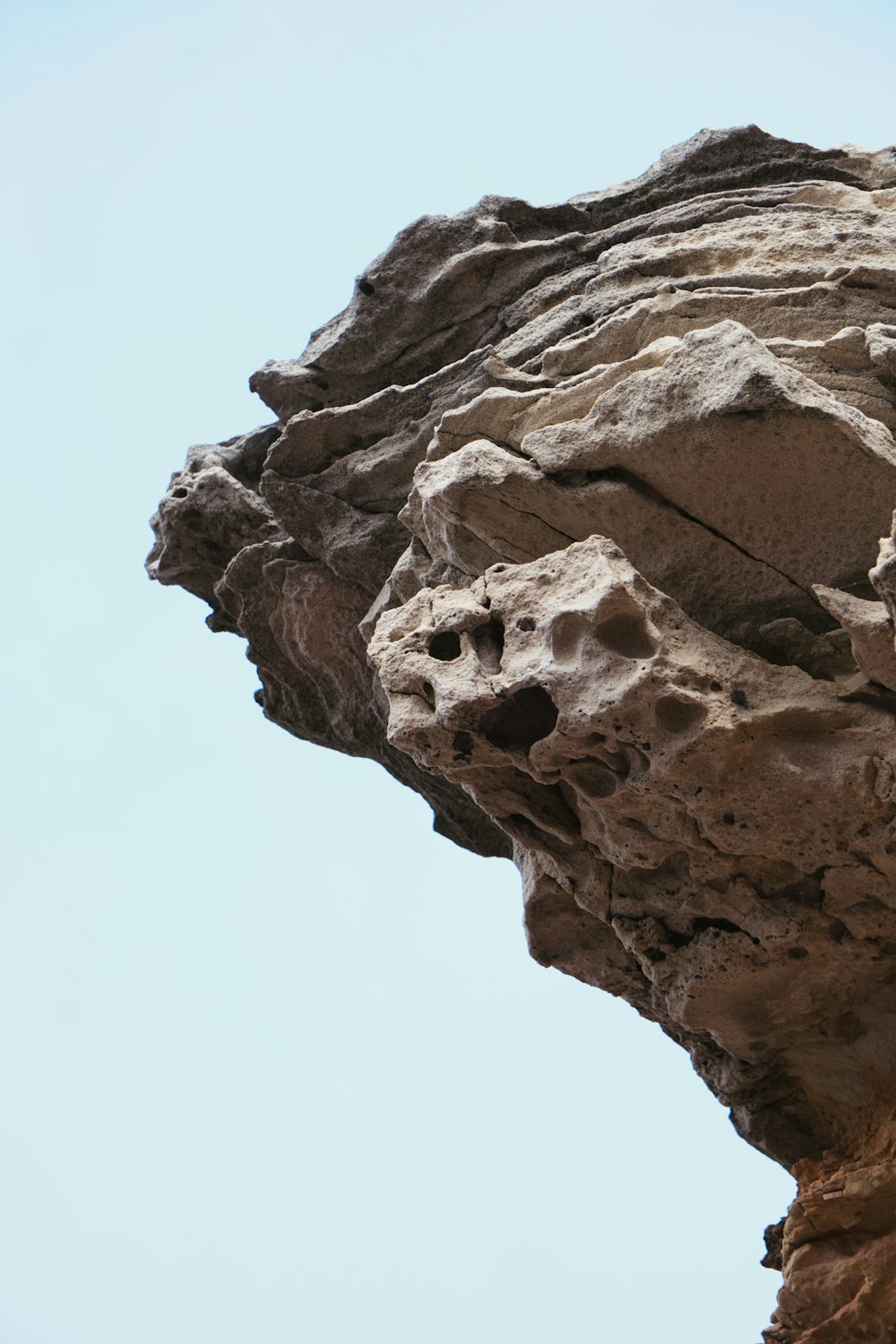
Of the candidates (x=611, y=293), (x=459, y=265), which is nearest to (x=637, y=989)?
(x=611, y=293)

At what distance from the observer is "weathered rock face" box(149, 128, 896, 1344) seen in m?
5.27

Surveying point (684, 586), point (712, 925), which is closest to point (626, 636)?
point (684, 586)

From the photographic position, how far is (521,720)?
5.43m

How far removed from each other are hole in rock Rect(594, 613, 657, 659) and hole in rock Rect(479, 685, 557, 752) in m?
0.33

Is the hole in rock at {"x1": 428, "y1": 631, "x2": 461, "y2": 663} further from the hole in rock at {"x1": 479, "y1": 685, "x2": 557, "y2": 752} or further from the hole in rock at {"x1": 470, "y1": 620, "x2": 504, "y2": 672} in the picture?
the hole in rock at {"x1": 479, "y1": 685, "x2": 557, "y2": 752}

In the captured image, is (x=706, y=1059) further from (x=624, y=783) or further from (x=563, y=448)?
(x=563, y=448)

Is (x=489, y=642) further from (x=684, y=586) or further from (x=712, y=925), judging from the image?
(x=712, y=925)

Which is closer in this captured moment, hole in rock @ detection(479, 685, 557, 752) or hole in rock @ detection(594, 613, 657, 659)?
hole in rock @ detection(594, 613, 657, 659)

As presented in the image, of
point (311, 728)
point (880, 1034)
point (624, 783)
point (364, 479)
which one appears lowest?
point (880, 1034)

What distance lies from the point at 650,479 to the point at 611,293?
1.59 metres

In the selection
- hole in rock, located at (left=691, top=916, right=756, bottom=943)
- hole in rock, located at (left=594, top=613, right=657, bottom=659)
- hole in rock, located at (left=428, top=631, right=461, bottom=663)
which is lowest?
hole in rock, located at (left=691, top=916, right=756, bottom=943)

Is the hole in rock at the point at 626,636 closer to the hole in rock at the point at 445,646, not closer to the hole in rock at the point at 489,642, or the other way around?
the hole in rock at the point at 489,642

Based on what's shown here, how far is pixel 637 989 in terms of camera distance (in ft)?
22.8

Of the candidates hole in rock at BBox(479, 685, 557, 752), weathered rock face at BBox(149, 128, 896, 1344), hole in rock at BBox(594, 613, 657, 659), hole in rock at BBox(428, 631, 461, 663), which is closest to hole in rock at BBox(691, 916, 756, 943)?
weathered rock face at BBox(149, 128, 896, 1344)
